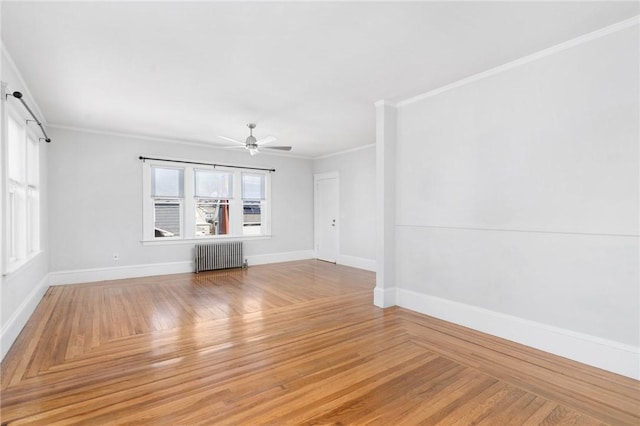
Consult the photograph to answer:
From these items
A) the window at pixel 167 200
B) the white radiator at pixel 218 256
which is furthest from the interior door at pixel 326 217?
the window at pixel 167 200

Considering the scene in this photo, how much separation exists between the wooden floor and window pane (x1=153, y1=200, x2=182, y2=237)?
247cm

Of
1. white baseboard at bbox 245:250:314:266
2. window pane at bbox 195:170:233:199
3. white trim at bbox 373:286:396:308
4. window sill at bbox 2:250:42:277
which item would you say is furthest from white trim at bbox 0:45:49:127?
white trim at bbox 373:286:396:308

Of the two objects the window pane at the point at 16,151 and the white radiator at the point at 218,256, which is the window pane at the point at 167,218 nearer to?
the white radiator at the point at 218,256

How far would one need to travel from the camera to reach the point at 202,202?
7.04 metres

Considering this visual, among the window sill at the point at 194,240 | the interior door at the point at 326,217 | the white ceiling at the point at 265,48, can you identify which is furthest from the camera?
the interior door at the point at 326,217

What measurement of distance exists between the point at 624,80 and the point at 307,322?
3670 millimetres

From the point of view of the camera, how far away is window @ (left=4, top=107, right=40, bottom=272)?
3.28 m

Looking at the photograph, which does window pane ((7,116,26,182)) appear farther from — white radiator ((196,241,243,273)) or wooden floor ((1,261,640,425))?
white radiator ((196,241,243,273))

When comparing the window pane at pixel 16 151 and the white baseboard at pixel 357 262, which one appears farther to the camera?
the white baseboard at pixel 357 262

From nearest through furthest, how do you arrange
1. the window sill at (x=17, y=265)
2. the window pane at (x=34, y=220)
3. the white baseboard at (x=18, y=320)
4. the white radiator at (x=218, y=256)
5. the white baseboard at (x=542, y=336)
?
the white baseboard at (x=542, y=336) → the white baseboard at (x=18, y=320) → the window sill at (x=17, y=265) → the window pane at (x=34, y=220) → the white radiator at (x=218, y=256)

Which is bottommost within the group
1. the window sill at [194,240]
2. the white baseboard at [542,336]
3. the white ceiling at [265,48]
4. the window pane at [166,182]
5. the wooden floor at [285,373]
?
the wooden floor at [285,373]

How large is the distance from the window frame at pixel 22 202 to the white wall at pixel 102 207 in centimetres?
92

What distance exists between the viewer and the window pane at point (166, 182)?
6.45 metres

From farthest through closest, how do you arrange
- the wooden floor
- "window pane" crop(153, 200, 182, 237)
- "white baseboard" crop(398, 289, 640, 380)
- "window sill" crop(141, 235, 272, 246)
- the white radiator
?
the white radiator
"window pane" crop(153, 200, 182, 237)
"window sill" crop(141, 235, 272, 246)
"white baseboard" crop(398, 289, 640, 380)
the wooden floor
